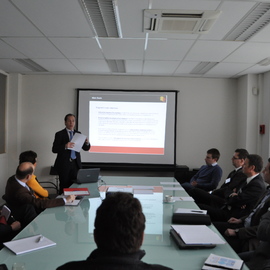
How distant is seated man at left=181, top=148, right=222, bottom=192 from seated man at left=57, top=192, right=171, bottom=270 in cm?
358

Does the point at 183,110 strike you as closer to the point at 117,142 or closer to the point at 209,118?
the point at 209,118

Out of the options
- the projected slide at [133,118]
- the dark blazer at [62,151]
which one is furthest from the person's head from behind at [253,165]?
the projected slide at [133,118]

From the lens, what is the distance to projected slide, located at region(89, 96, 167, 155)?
6289 mm

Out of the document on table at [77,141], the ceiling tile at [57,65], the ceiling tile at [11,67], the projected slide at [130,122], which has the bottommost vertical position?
the document on table at [77,141]

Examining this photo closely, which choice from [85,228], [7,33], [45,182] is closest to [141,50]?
[7,33]

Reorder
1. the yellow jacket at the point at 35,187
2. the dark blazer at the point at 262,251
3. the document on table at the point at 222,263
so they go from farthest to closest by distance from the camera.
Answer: the yellow jacket at the point at 35,187
the dark blazer at the point at 262,251
the document on table at the point at 222,263

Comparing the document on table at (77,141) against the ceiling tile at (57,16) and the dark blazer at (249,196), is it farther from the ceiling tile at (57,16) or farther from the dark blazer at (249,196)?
the dark blazer at (249,196)

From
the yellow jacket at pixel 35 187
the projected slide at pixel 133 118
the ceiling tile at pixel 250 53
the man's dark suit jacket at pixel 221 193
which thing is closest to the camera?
the yellow jacket at pixel 35 187

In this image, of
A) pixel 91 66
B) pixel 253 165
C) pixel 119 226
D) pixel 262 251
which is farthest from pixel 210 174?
pixel 119 226

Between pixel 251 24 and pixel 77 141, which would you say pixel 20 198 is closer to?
pixel 77 141

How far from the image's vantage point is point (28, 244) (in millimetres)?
1740

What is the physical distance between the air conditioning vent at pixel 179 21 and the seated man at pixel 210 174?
1.94 m

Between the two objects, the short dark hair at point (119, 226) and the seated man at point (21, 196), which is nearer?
the short dark hair at point (119, 226)

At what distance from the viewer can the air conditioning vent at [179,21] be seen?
2.87 meters
